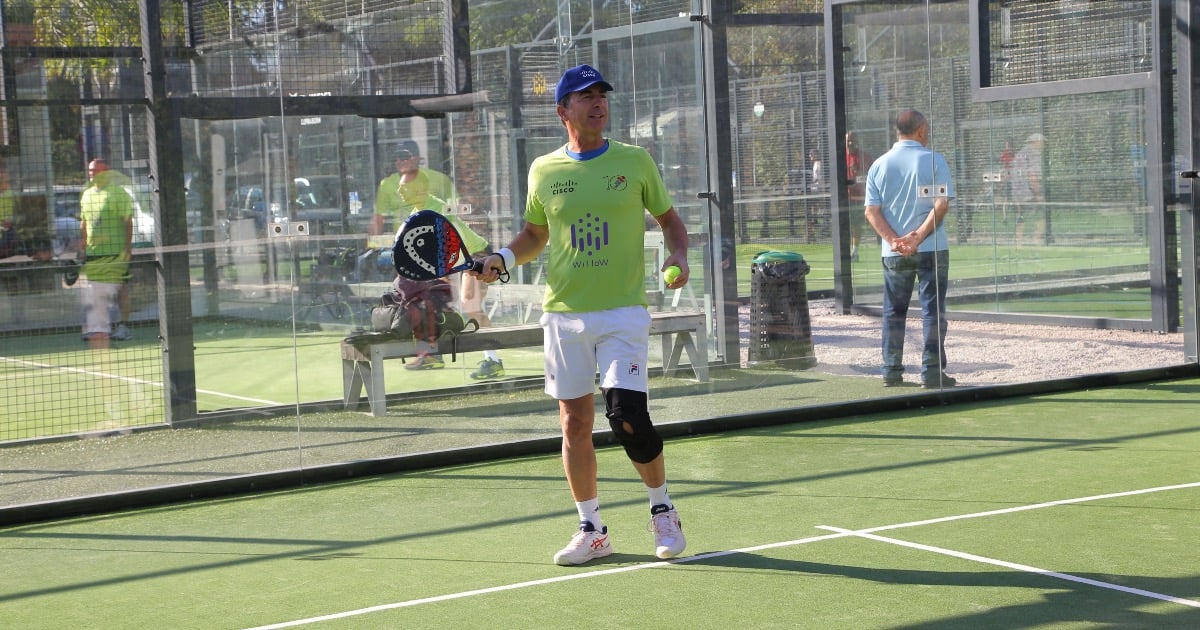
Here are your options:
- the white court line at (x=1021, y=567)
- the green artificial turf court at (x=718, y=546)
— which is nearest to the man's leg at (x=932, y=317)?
the green artificial turf court at (x=718, y=546)

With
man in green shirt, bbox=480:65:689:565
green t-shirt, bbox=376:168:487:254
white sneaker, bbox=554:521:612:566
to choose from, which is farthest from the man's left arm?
green t-shirt, bbox=376:168:487:254

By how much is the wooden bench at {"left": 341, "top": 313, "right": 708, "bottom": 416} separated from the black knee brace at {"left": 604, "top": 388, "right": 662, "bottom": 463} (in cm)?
193

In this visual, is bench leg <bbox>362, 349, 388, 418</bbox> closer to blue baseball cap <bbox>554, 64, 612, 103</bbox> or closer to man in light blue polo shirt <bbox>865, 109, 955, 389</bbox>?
blue baseball cap <bbox>554, 64, 612, 103</bbox>

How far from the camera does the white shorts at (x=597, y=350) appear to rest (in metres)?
5.93

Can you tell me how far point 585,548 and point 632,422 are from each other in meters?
0.53

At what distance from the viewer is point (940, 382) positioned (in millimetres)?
10352

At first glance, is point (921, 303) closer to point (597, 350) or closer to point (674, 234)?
point (674, 234)

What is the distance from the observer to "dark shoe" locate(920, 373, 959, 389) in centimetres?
1032

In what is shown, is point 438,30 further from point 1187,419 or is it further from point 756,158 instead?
point 1187,419

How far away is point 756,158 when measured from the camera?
10.3 meters

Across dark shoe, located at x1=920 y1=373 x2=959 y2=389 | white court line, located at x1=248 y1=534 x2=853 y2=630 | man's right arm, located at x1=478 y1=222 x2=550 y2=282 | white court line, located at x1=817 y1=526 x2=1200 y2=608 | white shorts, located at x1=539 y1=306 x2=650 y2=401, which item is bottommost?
white court line, located at x1=248 y1=534 x2=853 y2=630

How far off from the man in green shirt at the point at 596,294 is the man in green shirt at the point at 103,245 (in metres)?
2.82

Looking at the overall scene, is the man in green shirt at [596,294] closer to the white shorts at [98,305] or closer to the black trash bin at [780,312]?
the white shorts at [98,305]

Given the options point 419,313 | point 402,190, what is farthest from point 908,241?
point 402,190
